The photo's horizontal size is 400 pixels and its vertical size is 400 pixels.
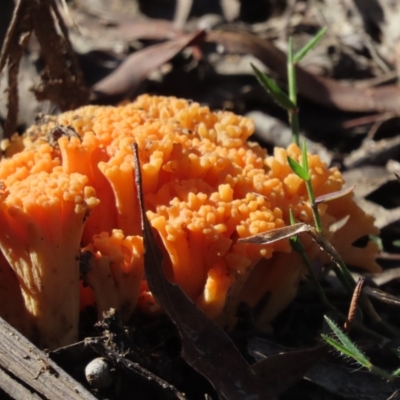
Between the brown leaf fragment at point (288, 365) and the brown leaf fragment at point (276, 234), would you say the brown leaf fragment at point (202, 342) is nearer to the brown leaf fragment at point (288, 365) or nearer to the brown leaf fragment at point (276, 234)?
the brown leaf fragment at point (288, 365)

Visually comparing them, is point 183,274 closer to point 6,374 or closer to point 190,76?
point 6,374

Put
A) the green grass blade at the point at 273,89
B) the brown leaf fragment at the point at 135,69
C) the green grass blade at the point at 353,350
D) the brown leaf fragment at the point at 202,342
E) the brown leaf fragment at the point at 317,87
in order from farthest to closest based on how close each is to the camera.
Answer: the brown leaf fragment at the point at 317,87 < the brown leaf fragment at the point at 135,69 < the green grass blade at the point at 273,89 < the brown leaf fragment at the point at 202,342 < the green grass blade at the point at 353,350

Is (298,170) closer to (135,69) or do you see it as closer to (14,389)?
(14,389)

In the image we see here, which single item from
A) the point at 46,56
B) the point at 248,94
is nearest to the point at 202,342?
the point at 46,56

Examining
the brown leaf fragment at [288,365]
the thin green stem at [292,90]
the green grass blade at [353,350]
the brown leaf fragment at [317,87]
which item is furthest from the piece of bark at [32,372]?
the brown leaf fragment at [317,87]

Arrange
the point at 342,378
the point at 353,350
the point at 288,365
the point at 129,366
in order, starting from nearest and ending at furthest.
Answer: the point at 353,350
the point at 129,366
the point at 288,365
the point at 342,378

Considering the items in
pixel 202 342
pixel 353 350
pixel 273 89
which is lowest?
pixel 353 350
